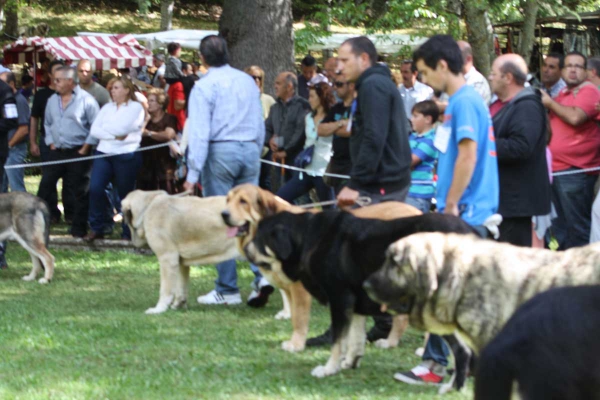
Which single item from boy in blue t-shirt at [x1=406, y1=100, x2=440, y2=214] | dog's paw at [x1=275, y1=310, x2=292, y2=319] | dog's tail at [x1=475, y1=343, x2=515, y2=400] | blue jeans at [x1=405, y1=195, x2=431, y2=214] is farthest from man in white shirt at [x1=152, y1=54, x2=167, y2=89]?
dog's tail at [x1=475, y1=343, x2=515, y2=400]

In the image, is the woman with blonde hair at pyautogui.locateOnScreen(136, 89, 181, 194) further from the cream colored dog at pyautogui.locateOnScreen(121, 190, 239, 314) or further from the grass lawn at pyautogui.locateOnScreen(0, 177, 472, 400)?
the cream colored dog at pyautogui.locateOnScreen(121, 190, 239, 314)

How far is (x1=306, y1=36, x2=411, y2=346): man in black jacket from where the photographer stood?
6594 mm

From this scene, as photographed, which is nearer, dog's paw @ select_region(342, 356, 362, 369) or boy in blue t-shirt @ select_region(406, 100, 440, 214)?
dog's paw @ select_region(342, 356, 362, 369)

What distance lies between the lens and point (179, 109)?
14727 mm

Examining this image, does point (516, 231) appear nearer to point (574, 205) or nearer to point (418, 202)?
point (418, 202)

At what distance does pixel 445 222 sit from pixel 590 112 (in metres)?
4.58

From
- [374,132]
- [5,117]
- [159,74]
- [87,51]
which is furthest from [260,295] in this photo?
[87,51]

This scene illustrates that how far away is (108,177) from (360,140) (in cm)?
662

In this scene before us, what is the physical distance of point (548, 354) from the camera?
9.50 feet

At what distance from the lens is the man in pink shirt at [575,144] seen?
9.51m

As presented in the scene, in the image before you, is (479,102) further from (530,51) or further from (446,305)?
(530,51)

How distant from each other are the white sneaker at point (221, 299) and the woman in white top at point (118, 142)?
3635mm

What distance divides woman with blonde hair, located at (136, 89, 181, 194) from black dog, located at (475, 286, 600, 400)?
1047cm

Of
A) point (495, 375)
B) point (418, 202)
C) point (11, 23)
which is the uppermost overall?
point (495, 375)
